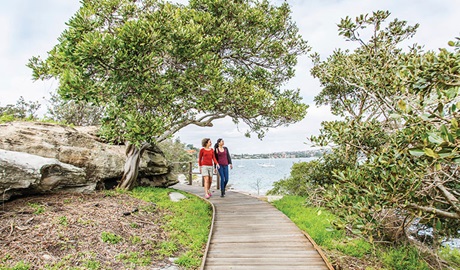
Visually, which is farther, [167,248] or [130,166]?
[130,166]

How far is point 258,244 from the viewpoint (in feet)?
16.6

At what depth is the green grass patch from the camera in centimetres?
484

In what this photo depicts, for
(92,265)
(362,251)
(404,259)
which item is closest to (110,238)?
(92,265)

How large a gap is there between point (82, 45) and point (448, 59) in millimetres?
6732

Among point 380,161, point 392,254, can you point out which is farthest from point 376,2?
point 392,254

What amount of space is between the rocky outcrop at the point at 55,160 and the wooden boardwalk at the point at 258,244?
4.08 meters


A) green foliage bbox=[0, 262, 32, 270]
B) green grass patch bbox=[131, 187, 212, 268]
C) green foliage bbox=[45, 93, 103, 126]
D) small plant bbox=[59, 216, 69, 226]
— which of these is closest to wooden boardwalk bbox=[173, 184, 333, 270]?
green grass patch bbox=[131, 187, 212, 268]

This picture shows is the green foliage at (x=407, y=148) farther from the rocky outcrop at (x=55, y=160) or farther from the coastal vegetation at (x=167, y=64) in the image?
the rocky outcrop at (x=55, y=160)

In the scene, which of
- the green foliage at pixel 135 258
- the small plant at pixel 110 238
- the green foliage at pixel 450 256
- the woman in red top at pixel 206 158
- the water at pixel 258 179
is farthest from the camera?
the water at pixel 258 179

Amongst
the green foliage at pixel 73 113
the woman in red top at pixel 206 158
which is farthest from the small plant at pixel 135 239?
the green foliage at pixel 73 113

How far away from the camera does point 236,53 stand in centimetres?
970

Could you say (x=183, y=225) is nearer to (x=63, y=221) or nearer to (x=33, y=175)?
(x=63, y=221)

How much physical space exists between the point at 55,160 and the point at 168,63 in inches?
162

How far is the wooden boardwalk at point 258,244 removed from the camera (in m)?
4.27
